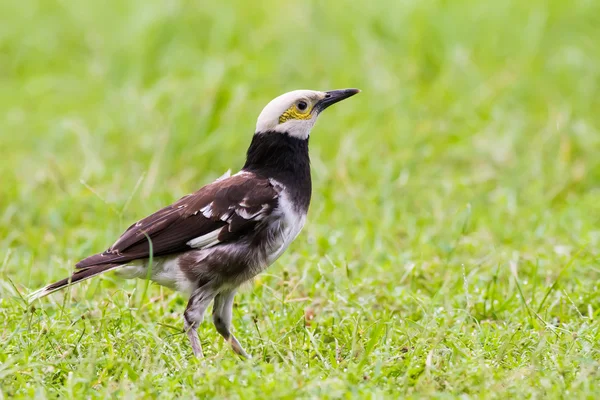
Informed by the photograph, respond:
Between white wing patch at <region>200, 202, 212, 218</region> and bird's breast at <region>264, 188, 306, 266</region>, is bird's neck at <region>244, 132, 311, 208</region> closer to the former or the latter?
bird's breast at <region>264, 188, 306, 266</region>

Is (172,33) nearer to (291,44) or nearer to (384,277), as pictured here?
(291,44)

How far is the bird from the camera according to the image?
4.76 m

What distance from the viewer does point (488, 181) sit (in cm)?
796

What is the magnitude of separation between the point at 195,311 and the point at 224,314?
0.67 feet

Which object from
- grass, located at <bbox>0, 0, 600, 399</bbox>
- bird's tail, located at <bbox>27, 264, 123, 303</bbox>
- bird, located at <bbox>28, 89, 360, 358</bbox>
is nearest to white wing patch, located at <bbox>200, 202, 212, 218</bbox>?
bird, located at <bbox>28, 89, 360, 358</bbox>

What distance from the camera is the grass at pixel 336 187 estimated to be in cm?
435

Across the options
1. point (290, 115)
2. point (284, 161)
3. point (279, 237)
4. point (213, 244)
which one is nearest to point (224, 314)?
point (213, 244)

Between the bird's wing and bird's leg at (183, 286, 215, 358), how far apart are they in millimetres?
236

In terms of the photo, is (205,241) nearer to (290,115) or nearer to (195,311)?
(195,311)

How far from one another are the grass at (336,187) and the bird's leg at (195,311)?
0.10m

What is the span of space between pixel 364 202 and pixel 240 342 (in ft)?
8.84

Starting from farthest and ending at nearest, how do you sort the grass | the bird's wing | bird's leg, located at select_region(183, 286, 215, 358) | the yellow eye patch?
the yellow eye patch < the bird's wing < bird's leg, located at select_region(183, 286, 215, 358) < the grass

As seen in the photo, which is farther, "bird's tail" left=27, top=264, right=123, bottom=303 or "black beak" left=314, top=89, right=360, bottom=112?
"black beak" left=314, top=89, right=360, bottom=112

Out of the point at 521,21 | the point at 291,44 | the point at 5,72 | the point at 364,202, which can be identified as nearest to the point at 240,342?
the point at 364,202
